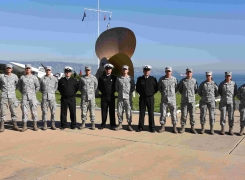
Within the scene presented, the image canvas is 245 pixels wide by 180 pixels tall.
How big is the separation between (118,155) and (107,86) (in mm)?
2751

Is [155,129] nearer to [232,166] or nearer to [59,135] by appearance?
[59,135]

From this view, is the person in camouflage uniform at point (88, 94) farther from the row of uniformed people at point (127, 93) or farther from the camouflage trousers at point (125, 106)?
the camouflage trousers at point (125, 106)

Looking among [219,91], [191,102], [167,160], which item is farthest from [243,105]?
[167,160]

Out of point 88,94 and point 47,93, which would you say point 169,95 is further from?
point 47,93

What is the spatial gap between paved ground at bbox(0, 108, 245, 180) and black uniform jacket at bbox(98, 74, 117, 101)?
0.93 metres

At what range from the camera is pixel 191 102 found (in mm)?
7266

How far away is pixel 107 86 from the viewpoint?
7.84 meters

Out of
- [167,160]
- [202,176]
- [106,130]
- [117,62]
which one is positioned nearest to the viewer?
[202,176]

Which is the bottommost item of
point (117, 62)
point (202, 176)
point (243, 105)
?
point (202, 176)

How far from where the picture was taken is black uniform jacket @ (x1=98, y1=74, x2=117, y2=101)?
7.85m

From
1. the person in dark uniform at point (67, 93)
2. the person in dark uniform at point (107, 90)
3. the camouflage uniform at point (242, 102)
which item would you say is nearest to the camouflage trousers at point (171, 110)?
the person in dark uniform at point (107, 90)

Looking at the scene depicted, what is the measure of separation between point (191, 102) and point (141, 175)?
332 cm

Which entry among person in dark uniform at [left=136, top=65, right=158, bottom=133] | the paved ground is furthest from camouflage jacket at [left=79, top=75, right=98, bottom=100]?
person in dark uniform at [left=136, top=65, right=158, bottom=133]

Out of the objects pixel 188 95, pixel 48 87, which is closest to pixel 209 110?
pixel 188 95
